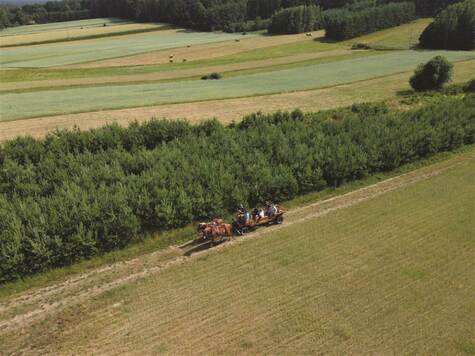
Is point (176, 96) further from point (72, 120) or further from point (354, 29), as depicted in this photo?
point (354, 29)

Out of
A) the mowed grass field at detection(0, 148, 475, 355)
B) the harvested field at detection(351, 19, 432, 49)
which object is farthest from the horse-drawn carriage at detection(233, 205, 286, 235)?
the harvested field at detection(351, 19, 432, 49)

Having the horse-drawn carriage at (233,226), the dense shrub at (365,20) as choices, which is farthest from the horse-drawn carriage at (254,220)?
the dense shrub at (365,20)

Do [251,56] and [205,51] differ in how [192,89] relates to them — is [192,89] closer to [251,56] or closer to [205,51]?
[251,56]

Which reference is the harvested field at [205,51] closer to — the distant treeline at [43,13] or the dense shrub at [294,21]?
the dense shrub at [294,21]

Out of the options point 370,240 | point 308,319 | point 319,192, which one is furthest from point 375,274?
point 319,192

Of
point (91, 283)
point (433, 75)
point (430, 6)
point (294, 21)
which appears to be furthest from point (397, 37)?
point (91, 283)

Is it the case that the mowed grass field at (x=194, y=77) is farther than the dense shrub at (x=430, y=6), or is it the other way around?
the dense shrub at (x=430, y=6)

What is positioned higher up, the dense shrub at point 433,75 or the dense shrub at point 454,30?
the dense shrub at point 454,30
